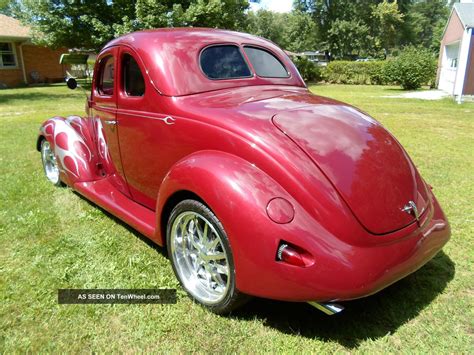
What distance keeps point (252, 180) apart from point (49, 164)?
4039 millimetres

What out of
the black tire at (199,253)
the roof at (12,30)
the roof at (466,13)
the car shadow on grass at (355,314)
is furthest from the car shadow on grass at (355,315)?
the roof at (12,30)

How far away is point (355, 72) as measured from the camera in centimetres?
2855

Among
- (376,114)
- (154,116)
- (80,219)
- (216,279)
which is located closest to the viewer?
(216,279)

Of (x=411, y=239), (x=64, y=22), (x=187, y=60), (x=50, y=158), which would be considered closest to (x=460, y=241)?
(x=411, y=239)

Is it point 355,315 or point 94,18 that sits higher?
point 94,18

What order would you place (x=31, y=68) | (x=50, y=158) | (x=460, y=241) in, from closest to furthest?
(x=460, y=241)
(x=50, y=158)
(x=31, y=68)

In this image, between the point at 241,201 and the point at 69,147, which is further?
the point at 69,147

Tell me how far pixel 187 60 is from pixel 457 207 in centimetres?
335

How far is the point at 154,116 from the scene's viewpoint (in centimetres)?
301

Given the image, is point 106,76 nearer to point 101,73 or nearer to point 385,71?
point 101,73

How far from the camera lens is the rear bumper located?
2.05m

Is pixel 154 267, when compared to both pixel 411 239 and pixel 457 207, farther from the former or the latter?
pixel 457 207

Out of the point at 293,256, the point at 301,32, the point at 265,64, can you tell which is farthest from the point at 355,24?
the point at 293,256

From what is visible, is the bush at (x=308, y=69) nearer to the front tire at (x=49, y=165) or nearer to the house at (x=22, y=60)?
the house at (x=22, y=60)
